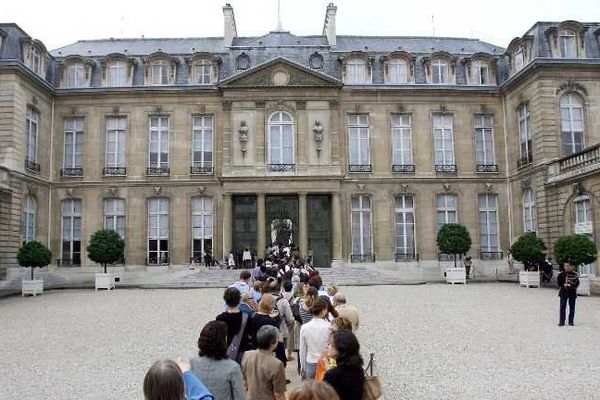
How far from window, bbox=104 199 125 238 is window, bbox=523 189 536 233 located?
1984cm

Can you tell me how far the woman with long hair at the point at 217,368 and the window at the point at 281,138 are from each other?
24599mm

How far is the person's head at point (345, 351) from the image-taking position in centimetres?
369

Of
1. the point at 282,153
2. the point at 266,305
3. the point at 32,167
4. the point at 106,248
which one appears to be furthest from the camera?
the point at 282,153

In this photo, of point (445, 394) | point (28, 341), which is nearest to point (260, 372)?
point (445, 394)

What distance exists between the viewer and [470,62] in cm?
2944

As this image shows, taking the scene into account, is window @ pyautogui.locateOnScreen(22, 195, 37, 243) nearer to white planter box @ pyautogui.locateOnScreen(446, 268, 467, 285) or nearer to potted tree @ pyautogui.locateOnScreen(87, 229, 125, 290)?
potted tree @ pyautogui.locateOnScreen(87, 229, 125, 290)

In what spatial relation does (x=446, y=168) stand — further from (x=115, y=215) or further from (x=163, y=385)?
(x=163, y=385)

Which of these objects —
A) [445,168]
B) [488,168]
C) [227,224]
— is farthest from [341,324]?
[488,168]

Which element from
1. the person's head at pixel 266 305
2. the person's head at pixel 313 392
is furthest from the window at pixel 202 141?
the person's head at pixel 313 392

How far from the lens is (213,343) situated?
4.01 metres

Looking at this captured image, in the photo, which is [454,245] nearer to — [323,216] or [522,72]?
[323,216]

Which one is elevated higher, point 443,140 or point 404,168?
point 443,140

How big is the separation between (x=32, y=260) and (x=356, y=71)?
17.7 meters

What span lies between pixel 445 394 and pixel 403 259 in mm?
21910
